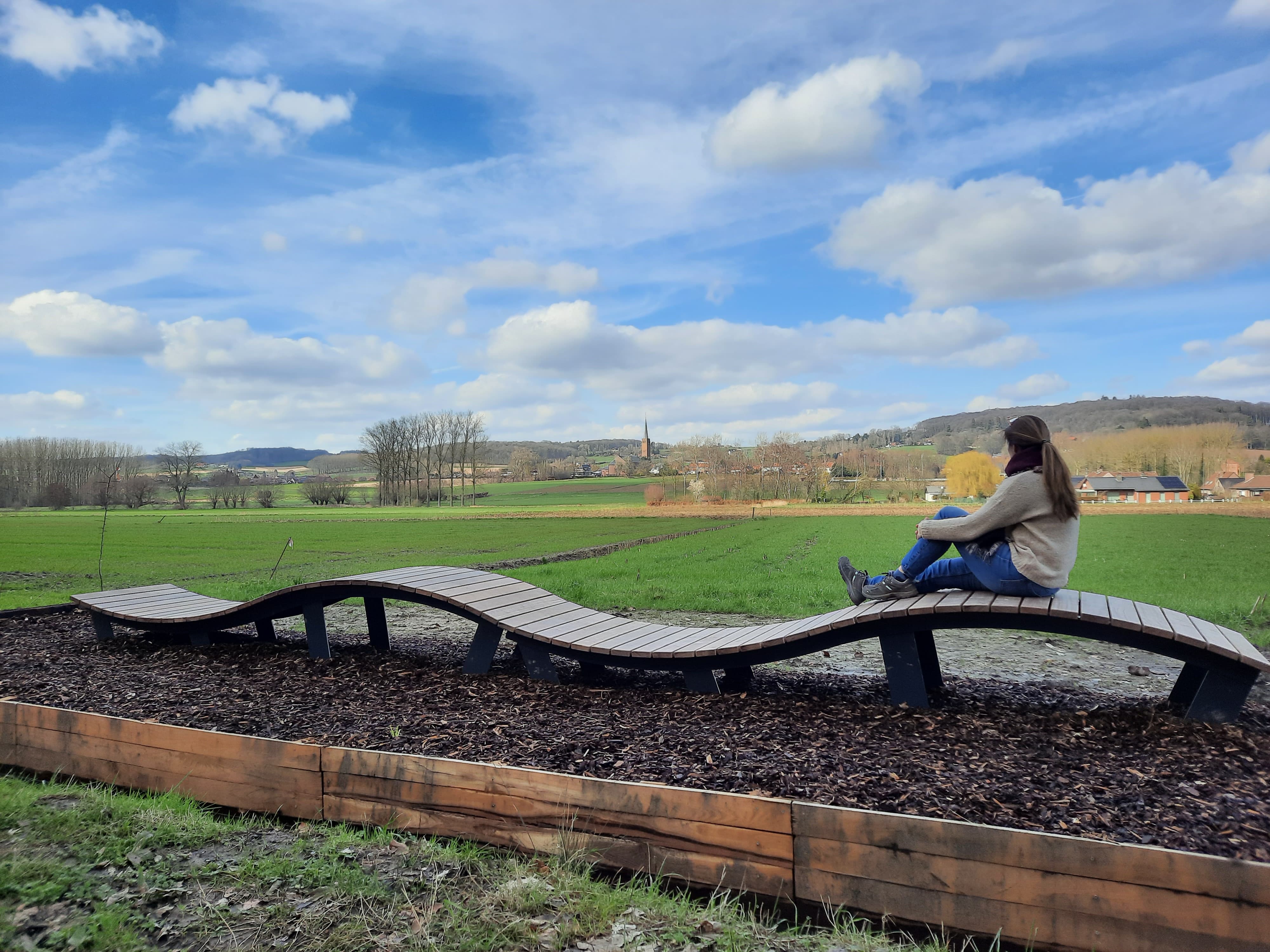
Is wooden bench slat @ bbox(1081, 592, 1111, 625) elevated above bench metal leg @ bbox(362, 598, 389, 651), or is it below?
above

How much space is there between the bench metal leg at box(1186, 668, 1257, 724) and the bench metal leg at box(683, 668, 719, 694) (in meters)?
2.52

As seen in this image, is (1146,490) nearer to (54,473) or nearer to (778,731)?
(778,731)

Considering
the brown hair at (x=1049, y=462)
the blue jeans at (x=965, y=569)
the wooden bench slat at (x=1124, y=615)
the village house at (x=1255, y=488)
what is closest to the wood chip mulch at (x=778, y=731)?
the wooden bench slat at (x=1124, y=615)

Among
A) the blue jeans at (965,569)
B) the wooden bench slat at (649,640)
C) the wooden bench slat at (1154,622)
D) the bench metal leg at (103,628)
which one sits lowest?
the bench metal leg at (103,628)

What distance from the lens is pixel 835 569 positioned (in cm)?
1468

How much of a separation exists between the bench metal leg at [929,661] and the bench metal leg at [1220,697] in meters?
1.36

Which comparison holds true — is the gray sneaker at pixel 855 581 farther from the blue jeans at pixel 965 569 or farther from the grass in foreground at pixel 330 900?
the grass in foreground at pixel 330 900

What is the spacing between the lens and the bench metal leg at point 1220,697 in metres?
3.76

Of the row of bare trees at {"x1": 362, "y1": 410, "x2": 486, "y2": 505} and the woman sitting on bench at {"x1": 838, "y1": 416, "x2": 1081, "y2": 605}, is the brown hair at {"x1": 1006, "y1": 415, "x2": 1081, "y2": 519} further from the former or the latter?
the row of bare trees at {"x1": 362, "y1": 410, "x2": 486, "y2": 505}

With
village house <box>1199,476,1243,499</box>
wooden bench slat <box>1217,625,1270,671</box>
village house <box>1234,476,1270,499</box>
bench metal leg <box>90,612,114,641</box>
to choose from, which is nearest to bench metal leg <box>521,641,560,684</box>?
wooden bench slat <box>1217,625,1270,671</box>

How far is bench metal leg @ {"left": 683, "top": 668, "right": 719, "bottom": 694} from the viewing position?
15.4ft

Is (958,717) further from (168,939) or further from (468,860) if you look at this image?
(168,939)

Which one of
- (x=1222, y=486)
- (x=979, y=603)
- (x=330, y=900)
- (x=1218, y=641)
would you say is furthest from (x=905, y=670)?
(x=1222, y=486)

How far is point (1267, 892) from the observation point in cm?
206
